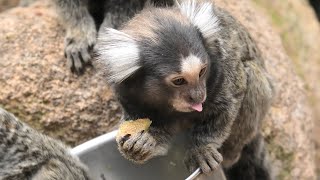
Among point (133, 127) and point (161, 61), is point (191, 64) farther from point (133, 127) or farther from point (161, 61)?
point (133, 127)

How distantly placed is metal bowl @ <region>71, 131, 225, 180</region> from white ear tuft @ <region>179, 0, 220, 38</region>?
2.16 ft

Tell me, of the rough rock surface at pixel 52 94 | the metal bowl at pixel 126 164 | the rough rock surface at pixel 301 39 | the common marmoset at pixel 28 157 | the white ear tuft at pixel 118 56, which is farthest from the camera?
the rough rock surface at pixel 301 39

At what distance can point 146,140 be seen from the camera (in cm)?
356

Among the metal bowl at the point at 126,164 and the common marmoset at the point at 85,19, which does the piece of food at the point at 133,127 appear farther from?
the common marmoset at the point at 85,19

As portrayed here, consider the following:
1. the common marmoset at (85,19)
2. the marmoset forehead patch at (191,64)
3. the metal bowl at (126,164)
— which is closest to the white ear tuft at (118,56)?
the marmoset forehead patch at (191,64)

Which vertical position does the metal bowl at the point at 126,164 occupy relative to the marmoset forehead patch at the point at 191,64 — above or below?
below

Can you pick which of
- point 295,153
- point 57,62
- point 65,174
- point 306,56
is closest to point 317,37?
point 306,56

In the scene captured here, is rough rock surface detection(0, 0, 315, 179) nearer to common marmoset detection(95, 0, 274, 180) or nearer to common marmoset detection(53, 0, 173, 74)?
common marmoset detection(53, 0, 173, 74)

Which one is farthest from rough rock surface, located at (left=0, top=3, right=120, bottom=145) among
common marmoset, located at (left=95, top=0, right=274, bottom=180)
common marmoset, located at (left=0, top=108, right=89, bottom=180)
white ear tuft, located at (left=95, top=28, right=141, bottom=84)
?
common marmoset, located at (left=0, top=108, right=89, bottom=180)

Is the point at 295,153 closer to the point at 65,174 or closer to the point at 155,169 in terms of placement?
the point at 155,169

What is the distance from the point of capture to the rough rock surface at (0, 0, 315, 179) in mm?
4613

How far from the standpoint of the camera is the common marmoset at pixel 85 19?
467 cm

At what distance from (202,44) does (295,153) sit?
191 centimetres

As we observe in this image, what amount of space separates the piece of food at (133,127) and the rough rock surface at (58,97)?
1.05 meters
